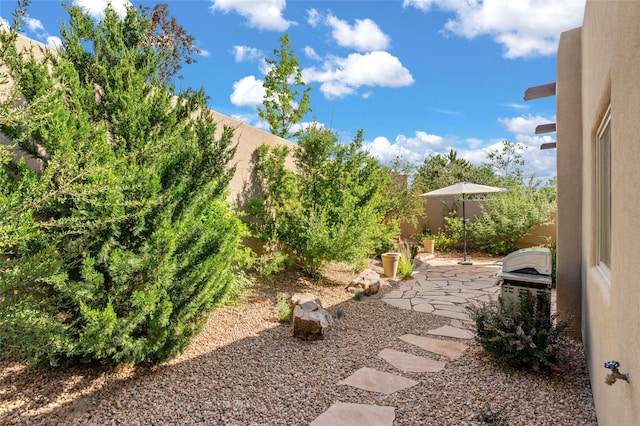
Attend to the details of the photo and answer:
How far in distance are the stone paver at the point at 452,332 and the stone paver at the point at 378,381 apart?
1498mm

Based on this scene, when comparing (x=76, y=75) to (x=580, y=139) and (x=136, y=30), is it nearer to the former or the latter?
(x=136, y=30)

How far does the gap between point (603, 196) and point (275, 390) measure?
3205 millimetres

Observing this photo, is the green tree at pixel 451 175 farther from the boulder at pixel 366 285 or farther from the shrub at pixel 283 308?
the shrub at pixel 283 308

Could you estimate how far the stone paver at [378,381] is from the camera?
3225 millimetres

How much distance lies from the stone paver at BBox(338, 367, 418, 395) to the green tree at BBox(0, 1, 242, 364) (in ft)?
5.16

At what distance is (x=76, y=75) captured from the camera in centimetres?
344

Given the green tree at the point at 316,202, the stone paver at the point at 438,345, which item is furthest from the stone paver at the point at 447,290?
the green tree at the point at 316,202

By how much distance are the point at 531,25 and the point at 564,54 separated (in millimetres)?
654

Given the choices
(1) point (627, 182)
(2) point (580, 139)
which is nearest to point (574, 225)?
(2) point (580, 139)

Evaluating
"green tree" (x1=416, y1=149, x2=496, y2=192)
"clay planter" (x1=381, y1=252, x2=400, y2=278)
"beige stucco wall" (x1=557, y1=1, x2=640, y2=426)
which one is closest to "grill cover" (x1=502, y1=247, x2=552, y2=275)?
"beige stucco wall" (x1=557, y1=1, x2=640, y2=426)

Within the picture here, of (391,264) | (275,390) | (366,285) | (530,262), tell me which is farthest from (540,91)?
(275,390)

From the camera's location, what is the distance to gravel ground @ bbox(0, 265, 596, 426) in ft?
8.98

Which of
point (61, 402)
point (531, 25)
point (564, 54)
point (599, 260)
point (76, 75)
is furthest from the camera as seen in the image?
point (531, 25)

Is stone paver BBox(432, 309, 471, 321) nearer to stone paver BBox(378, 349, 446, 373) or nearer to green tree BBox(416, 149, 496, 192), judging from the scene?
stone paver BBox(378, 349, 446, 373)
